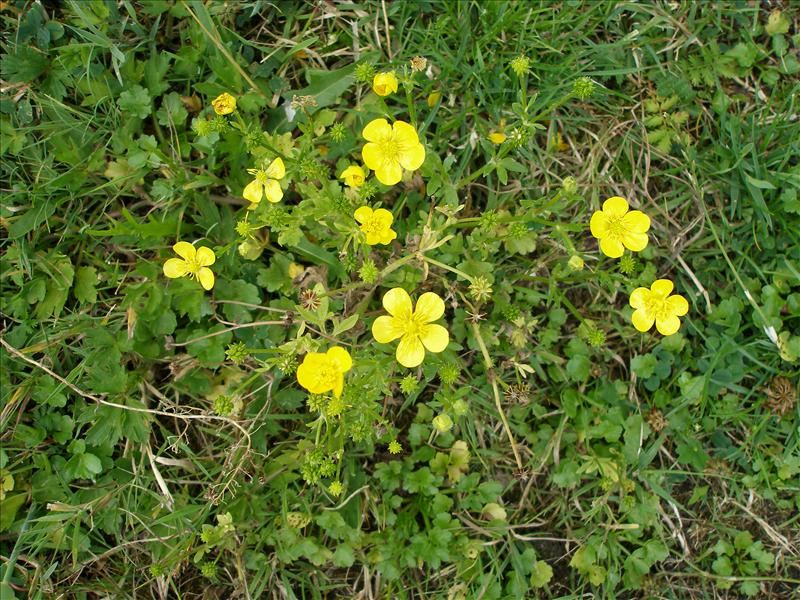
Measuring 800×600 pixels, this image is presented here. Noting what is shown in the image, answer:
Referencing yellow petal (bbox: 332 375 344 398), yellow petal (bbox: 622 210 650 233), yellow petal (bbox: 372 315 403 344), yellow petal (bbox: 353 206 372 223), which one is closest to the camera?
yellow petal (bbox: 332 375 344 398)

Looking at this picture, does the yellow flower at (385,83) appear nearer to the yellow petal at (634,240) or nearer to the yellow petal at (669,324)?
the yellow petal at (634,240)

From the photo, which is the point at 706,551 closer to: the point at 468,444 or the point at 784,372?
the point at 784,372

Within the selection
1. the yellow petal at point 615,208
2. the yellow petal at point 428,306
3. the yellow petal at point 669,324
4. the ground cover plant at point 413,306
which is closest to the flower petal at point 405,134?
the ground cover plant at point 413,306

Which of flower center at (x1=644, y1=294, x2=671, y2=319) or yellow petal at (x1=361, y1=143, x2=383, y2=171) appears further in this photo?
flower center at (x1=644, y1=294, x2=671, y2=319)

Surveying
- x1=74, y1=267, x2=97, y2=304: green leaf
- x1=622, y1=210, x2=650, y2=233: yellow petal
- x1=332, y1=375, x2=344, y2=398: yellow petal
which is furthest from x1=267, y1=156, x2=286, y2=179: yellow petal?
x1=622, y1=210, x2=650, y2=233: yellow petal

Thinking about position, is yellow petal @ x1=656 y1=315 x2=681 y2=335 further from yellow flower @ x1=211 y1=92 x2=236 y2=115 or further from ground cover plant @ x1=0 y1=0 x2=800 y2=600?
yellow flower @ x1=211 y1=92 x2=236 y2=115

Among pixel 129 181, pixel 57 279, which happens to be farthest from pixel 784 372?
pixel 57 279
